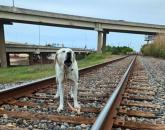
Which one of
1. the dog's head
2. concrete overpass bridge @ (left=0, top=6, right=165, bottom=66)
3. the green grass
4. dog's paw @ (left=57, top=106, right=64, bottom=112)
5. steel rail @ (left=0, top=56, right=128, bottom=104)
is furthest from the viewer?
concrete overpass bridge @ (left=0, top=6, right=165, bottom=66)

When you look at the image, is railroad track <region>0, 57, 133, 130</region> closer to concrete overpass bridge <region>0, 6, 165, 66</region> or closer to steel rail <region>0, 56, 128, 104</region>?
steel rail <region>0, 56, 128, 104</region>

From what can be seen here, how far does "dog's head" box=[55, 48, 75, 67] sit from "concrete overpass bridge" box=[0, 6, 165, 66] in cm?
4392

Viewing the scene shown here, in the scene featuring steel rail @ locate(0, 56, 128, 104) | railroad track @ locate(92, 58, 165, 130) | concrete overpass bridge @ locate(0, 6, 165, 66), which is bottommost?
railroad track @ locate(92, 58, 165, 130)

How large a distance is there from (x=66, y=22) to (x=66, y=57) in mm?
55750

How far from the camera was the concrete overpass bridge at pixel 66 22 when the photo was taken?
52156mm

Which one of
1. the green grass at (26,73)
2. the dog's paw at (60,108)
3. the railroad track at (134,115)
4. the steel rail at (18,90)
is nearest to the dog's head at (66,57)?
the dog's paw at (60,108)

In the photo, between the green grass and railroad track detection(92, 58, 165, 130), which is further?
the green grass

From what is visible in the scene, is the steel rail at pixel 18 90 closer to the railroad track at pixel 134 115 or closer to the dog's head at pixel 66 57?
the dog's head at pixel 66 57

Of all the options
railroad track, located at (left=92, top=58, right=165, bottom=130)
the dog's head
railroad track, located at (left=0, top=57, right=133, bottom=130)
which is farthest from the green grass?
the dog's head

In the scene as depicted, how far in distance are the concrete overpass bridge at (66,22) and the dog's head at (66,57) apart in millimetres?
43924

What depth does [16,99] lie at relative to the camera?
6613 millimetres

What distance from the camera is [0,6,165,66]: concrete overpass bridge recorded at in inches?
2053

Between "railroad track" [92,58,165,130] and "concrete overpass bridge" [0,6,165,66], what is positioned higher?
"concrete overpass bridge" [0,6,165,66]

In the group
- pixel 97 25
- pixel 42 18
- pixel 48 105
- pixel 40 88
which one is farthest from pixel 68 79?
pixel 97 25
